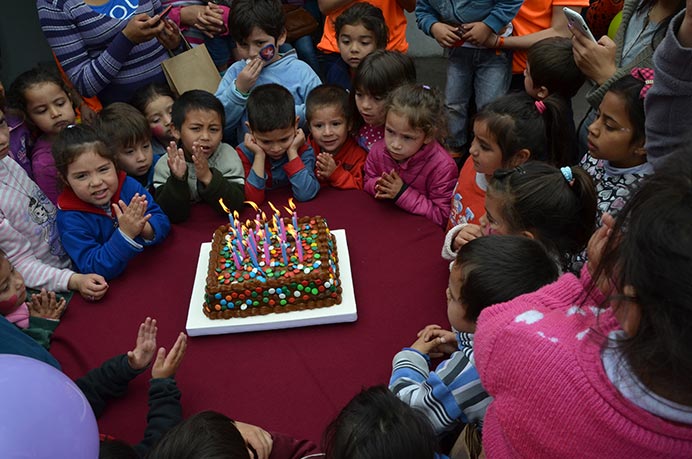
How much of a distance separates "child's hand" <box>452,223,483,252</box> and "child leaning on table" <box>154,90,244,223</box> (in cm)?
104

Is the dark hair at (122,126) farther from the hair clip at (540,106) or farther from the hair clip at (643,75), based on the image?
the hair clip at (643,75)

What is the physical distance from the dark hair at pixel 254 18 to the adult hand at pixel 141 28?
392mm

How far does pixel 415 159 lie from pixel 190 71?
4.49 feet

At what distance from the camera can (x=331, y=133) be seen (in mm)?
2742

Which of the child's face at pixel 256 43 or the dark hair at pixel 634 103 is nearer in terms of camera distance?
the dark hair at pixel 634 103

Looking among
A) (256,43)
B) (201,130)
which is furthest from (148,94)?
(256,43)

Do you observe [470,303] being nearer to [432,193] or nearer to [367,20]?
[432,193]

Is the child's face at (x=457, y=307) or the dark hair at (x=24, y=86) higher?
the dark hair at (x=24, y=86)

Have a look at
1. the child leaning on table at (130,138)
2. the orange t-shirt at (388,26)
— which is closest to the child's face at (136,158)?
the child leaning on table at (130,138)

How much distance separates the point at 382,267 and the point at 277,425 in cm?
77

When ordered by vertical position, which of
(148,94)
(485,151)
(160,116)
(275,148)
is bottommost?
(485,151)

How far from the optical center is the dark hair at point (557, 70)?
2.45m

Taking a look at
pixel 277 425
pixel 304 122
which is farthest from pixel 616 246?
pixel 304 122

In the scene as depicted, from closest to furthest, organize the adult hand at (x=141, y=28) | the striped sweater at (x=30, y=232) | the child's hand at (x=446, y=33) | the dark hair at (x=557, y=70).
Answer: the striped sweater at (x=30, y=232), the dark hair at (x=557, y=70), the adult hand at (x=141, y=28), the child's hand at (x=446, y=33)
